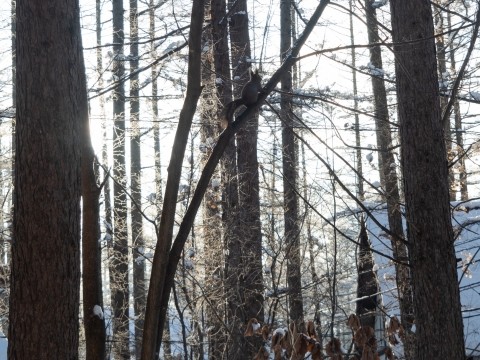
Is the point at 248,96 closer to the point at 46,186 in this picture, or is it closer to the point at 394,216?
the point at 46,186

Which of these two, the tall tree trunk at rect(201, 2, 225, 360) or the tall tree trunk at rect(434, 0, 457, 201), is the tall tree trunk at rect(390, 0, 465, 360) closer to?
the tall tree trunk at rect(434, 0, 457, 201)

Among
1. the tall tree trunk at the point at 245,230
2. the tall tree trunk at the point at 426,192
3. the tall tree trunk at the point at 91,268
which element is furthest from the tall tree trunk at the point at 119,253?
the tall tree trunk at the point at 91,268

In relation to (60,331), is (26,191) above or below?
above

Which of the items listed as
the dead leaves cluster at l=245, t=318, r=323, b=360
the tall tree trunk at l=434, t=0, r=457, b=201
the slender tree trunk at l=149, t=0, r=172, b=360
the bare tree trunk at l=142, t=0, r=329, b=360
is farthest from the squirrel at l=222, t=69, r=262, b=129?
the slender tree trunk at l=149, t=0, r=172, b=360

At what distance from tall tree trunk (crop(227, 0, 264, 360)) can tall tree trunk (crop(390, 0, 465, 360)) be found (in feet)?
11.0

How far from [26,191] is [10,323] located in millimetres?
550

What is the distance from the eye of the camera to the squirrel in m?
Answer: 2.99

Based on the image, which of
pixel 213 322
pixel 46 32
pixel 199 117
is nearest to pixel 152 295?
pixel 46 32

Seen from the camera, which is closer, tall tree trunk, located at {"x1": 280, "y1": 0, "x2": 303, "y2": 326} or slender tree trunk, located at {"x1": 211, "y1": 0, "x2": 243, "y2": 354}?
slender tree trunk, located at {"x1": 211, "y1": 0, "x2": 243, "y2": 354}

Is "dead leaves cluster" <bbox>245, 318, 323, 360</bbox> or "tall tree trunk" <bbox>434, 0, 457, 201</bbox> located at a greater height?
"tall tree trunk" <bbox>434, 0, 457, 201</bbox>

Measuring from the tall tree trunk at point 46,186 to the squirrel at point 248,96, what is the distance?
2.17ft

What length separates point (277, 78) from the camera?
3084mm

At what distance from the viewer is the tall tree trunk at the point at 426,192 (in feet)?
13.5

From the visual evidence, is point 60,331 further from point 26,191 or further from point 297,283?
point 297,283
